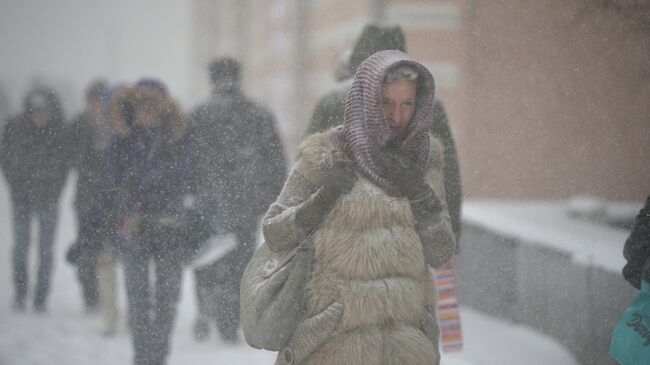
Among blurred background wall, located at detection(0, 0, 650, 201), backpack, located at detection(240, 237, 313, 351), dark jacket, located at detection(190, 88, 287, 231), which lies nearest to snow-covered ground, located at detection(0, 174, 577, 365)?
dark jacket, located at detection(190, 88, 287, 231)

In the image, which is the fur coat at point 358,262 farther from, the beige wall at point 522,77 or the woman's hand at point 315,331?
the beige wall at point 522,77

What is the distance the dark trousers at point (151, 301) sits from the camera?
3568 millimetres

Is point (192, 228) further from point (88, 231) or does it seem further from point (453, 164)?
point (453, 164)

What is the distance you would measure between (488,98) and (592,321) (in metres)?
1.46

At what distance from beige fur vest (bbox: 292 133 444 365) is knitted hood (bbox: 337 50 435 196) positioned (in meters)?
0.05

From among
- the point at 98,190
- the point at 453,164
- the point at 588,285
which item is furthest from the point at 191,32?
the point at 588,285

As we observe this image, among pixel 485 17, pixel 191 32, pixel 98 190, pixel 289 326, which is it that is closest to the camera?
pixel 289 326

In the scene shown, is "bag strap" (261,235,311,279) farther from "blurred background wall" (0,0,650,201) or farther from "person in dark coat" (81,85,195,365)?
"blurred background wall" (0,0,650,201)

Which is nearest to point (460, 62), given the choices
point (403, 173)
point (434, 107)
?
point (434, 107)

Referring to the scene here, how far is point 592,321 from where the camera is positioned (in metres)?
4.43

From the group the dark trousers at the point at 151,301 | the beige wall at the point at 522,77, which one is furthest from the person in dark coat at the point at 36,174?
the beige wall at the point at 522,77

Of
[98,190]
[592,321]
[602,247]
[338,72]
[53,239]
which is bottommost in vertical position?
[592,321]

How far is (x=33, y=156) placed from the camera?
3502 millimetres

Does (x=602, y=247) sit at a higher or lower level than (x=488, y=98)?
lower
